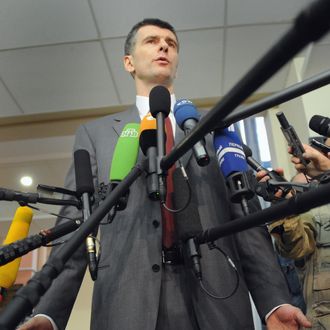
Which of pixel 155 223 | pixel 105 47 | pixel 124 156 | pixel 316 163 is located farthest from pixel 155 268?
pixel 105 47

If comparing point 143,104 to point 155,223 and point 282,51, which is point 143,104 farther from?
point 282,51

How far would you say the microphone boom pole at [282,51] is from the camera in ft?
1.01

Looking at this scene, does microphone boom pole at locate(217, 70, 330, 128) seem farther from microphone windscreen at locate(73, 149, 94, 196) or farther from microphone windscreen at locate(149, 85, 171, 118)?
microphone windscreen at locate(73, 149, 94, 196)

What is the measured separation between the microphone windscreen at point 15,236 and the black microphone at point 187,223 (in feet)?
1.16

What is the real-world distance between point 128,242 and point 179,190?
0.76 feet

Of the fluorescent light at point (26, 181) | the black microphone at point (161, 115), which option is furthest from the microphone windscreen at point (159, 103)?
the fluorescent light at point (26, 181)

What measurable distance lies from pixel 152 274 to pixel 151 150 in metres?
0.35

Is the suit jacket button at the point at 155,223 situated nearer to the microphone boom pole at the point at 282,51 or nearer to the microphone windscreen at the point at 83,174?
the microphone windscreen at the point at 83,174

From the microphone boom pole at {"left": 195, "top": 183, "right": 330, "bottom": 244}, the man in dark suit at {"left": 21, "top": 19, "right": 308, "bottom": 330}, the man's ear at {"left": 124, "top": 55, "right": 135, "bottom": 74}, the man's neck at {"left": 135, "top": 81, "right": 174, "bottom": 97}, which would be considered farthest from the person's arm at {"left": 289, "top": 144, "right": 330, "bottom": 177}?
the man's ear at {"left": 124, "top": 55, "right": 135, "bottom": 74}

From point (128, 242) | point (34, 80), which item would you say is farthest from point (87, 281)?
point (128, 242)

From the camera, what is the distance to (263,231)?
Answer: 3.65 ft

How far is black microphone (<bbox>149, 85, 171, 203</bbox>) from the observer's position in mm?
782

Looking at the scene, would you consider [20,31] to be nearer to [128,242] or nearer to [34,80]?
[34,80]

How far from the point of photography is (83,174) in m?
0.89
